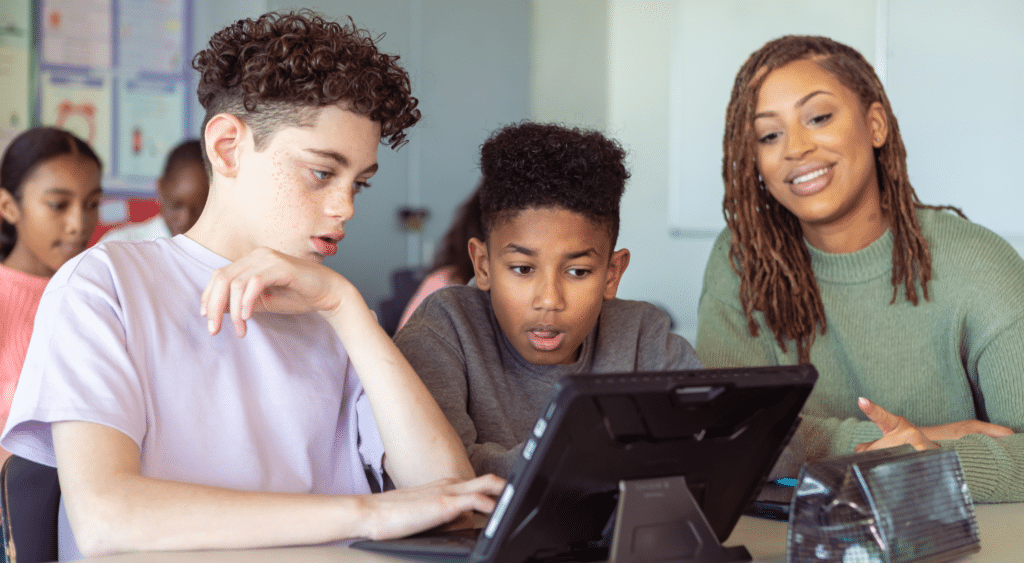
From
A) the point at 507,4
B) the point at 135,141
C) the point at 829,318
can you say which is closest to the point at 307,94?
the point at 829,318

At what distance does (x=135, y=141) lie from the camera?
4527 mm

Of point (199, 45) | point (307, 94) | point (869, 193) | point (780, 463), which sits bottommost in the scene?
point (780, 463)

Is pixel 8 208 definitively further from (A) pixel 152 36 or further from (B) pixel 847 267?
(B) pixel 847 267

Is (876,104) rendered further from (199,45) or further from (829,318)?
(199,45)

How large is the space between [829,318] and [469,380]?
0.71 m

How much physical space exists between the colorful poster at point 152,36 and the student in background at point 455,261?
7.47 ft

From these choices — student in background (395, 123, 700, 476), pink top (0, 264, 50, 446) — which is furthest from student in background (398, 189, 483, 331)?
student in background (395, 123, 700, 476)

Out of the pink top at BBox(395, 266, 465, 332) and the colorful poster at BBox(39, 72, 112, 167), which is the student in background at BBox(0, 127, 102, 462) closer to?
the pink top at BBox(395, 266, 465, 332)

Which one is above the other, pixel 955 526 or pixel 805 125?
pixel 805 125

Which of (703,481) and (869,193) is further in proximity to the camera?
(869,193)

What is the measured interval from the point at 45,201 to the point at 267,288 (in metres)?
2.05

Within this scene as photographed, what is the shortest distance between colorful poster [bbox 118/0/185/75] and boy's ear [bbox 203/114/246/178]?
3772mm

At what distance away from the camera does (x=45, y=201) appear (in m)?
2.77

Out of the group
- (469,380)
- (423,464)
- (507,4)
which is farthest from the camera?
(507,4)
